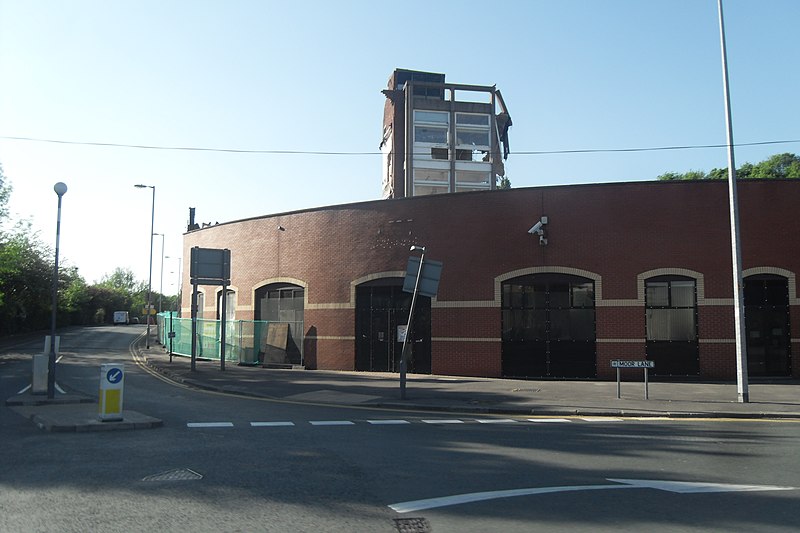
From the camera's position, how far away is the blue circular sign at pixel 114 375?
11805 mm

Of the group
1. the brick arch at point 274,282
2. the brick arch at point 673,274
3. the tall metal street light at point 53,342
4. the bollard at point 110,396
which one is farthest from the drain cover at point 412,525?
the brick arch at point 274,282

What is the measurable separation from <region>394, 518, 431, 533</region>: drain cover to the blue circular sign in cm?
768

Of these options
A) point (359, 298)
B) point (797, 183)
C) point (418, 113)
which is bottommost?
point (359, 298)

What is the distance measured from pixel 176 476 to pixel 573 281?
55.5 feet

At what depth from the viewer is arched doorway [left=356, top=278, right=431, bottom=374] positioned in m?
24.1

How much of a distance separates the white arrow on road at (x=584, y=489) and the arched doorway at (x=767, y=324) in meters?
15.4

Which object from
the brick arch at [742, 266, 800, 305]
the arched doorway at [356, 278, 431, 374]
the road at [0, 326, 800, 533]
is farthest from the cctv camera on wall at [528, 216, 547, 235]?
the road at [0, 326, 800, 533]

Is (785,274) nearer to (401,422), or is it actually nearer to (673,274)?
(673,274)

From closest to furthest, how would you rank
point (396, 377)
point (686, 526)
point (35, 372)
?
point (686, 526), point (35, 372), point (396, 377)

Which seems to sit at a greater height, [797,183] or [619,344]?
[797,183]

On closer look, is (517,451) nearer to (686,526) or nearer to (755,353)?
(686,526)

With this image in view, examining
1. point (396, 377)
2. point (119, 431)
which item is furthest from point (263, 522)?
point (396, 377)

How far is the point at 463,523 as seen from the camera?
6.00m

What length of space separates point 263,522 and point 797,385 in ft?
60.6
